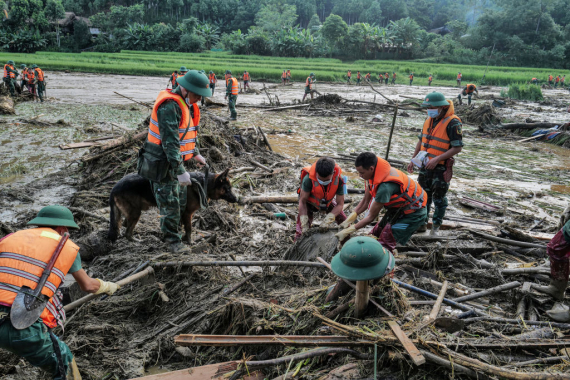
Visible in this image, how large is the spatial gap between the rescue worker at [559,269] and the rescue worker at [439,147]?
1.94 metres

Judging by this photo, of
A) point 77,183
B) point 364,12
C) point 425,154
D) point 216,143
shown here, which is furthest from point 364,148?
point 364,12

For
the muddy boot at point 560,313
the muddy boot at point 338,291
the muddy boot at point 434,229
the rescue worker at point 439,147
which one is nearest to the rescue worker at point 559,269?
the muddy boot at point 560,313

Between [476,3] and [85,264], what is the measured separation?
409 ft

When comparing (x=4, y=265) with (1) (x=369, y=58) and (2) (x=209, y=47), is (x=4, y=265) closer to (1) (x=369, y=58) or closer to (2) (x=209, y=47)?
(1) (x=369, y=58)

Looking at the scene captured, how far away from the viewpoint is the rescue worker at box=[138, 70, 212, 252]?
14.0ft

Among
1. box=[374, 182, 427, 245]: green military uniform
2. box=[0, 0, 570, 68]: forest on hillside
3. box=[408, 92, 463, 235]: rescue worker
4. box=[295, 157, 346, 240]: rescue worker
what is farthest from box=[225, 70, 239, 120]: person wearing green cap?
box=[0, 0, 570, 68]: forest on hillside

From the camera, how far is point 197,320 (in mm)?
3510

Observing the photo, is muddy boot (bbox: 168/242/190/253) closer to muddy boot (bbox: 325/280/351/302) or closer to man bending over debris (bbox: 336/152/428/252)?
man bending over debris (bbox: 336/152/428/252)

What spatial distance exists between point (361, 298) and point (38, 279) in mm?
2266

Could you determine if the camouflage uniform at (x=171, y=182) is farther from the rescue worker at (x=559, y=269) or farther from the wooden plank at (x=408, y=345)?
the rescue worker at (x=559, y=269)

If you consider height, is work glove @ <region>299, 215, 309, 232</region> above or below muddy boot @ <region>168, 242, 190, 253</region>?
above

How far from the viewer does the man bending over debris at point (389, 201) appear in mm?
4043

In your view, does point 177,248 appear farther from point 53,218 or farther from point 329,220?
point 53,218

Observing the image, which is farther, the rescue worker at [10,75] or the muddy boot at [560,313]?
the rescue worker at [10,75]
